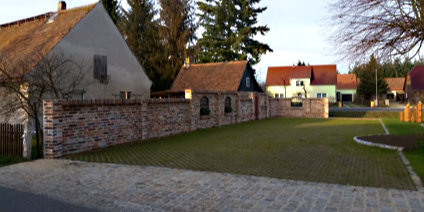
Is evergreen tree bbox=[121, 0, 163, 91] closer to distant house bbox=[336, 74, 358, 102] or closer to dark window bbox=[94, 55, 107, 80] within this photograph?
dark window bbox=[94, 55, 107, 80]

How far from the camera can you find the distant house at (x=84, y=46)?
53.6 feet

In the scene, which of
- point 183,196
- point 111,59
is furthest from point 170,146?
point 111,59

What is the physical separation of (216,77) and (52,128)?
70.6 ft

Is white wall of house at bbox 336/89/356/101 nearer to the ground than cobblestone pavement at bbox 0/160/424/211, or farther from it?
farther from it

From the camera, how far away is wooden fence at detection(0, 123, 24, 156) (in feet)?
29.8

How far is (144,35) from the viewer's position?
34125 millimetres

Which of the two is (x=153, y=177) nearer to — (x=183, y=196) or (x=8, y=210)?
(x=183, y=196)

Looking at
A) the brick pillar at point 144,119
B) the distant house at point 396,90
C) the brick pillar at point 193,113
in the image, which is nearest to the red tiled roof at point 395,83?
the distant house at point 396,90

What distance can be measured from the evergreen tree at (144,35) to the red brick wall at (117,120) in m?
14.6

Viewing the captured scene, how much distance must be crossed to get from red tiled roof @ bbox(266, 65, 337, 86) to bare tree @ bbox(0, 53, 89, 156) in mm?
39480

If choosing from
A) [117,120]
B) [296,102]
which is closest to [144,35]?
[296,102]

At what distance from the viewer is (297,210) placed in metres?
4.54

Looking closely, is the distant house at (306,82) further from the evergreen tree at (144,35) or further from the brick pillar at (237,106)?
the brick pillar at (237,106)

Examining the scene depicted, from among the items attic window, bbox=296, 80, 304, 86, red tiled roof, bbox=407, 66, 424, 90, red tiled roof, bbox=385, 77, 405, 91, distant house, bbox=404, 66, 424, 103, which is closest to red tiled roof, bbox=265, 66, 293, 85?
attic window, bbox=296, 80, 304, 86
